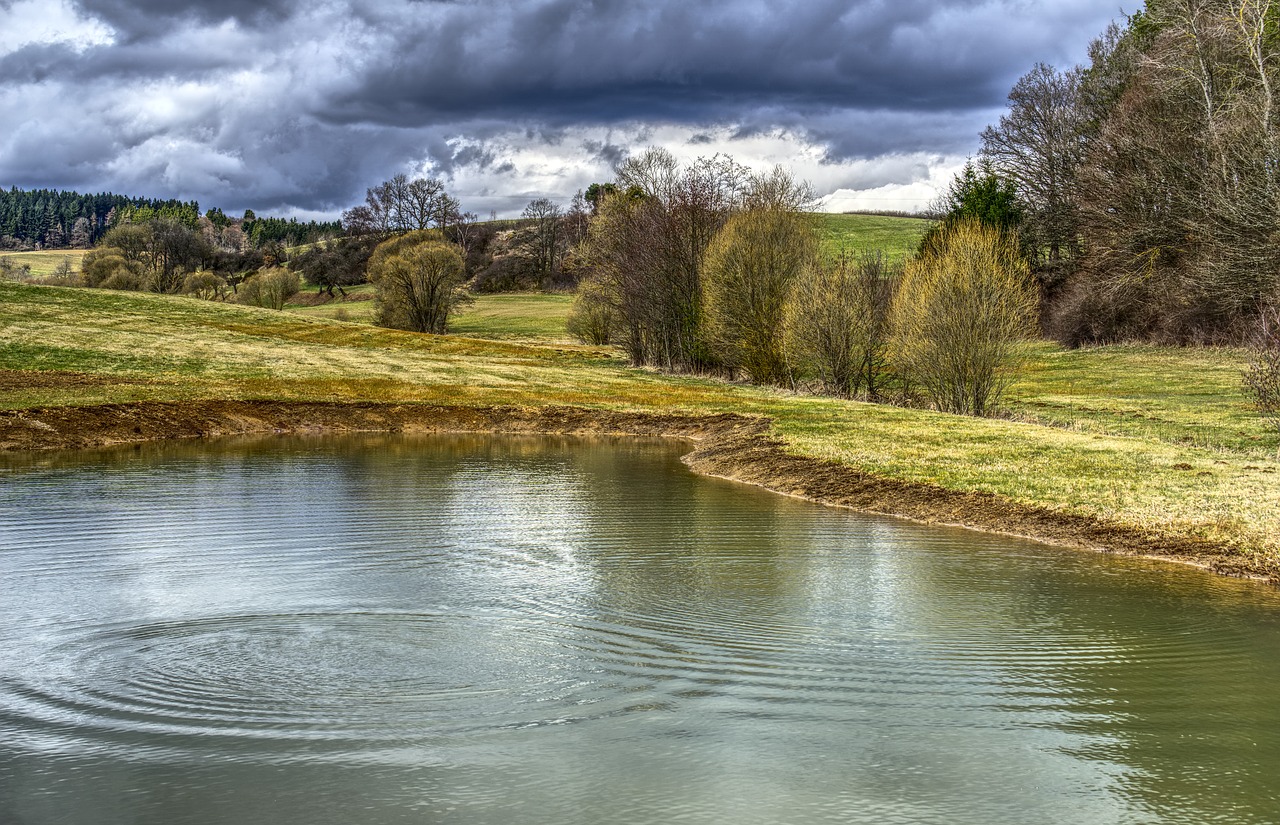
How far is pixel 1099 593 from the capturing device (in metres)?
11.5

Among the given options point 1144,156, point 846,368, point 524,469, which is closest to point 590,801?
point 524,469

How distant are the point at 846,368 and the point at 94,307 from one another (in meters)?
43.4

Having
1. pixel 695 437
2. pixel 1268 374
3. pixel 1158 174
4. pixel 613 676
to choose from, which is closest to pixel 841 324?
pixel 695 437

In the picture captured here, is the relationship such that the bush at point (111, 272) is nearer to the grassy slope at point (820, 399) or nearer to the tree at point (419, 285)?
the tree at point (419, 285)

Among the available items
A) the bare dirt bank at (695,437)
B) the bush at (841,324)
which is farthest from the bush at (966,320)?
the bare dirt bank at (695,437)

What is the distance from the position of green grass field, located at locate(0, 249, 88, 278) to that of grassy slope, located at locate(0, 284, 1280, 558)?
330ft

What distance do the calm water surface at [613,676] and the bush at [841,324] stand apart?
72.3ft

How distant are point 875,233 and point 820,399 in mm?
79903

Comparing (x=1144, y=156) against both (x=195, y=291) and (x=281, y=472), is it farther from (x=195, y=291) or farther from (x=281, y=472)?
(x=195, y=291)

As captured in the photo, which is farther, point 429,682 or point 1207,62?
point 1207,62

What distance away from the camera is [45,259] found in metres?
169

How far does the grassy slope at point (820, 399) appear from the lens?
16562mm

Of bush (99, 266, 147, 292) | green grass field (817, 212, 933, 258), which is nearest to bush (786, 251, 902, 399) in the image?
green grass field (817, 212, 933, 258)

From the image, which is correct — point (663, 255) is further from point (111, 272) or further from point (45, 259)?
point (45, 259)
